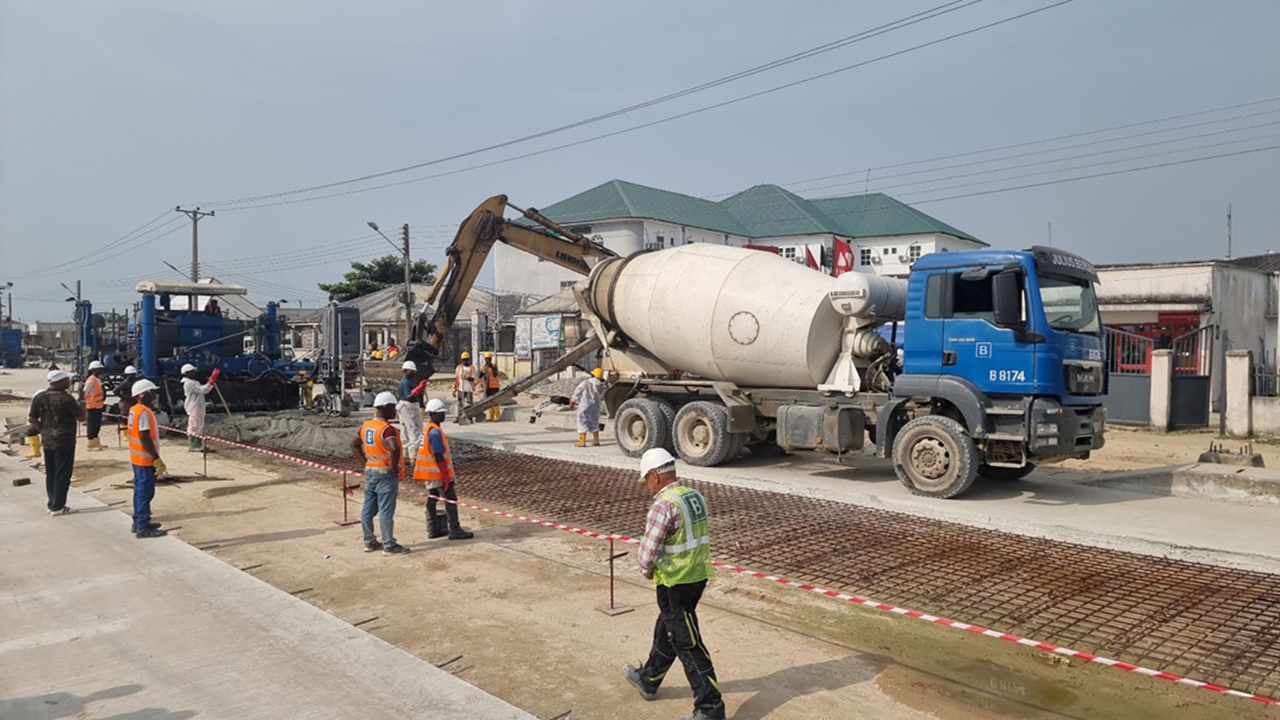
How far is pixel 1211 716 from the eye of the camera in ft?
15.5

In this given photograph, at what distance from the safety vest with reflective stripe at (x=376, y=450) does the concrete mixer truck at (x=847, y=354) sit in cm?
589

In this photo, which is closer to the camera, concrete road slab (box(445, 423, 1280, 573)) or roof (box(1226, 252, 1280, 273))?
concrete road slab (box(445, 423, 1280, 573))

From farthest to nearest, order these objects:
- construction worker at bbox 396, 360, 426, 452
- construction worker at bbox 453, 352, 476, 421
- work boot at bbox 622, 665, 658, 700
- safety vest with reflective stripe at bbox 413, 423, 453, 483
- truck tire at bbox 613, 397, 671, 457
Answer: construction worker at bbox 453, 352, 476, 421 < truck tire at bbox 613, 397, 671, 457 < construction worker at bbox 396, 360, 426, 452 < safety vest with reflective stripe at bbox 413, 423, 453, 483 < work boot at bbox 622, 665, 658, 700

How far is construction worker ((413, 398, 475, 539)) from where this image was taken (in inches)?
334

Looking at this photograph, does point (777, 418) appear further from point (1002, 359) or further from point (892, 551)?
point (892, 551)

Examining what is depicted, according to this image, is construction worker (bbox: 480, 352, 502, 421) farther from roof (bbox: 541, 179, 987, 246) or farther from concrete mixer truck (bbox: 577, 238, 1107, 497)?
roof (bbox: 541, 179, 987, 246)

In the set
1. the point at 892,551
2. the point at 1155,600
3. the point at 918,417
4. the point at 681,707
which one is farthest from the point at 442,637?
the point at 918,417

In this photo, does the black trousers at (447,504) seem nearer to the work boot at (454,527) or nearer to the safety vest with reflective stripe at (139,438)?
the work boot at (454,527)

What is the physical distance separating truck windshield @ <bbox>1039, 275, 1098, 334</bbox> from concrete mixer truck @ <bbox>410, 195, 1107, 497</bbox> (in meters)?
0.02

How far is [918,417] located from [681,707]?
702 cm

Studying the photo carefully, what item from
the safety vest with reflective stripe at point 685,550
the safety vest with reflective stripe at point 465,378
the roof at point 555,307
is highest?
the roof at point 555,307

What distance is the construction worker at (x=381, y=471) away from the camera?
26.0 feet

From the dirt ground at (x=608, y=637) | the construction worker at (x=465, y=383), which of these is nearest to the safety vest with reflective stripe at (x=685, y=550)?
the dirt ground at (x=608, y=637)

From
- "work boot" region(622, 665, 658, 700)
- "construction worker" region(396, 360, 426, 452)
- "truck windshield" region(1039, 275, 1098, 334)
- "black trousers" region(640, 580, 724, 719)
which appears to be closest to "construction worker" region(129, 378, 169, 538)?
"construction worker" region(396, 360, 426, 452)
